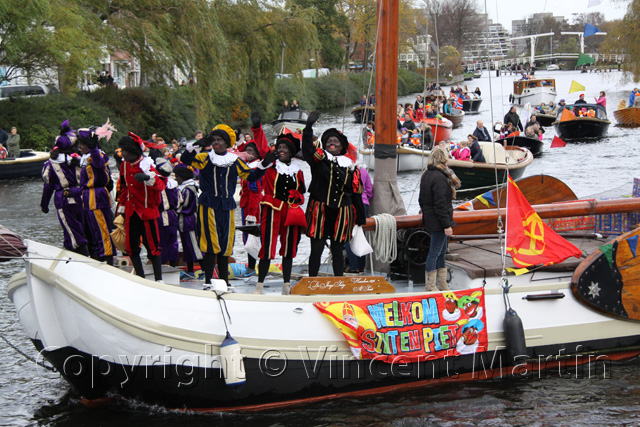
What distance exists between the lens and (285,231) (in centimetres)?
684

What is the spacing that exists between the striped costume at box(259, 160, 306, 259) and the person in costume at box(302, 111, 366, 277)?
16cm

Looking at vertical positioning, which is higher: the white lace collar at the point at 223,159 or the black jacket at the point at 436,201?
the white lace collar at the point at 223,159

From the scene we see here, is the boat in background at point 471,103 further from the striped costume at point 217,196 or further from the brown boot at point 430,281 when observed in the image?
the striped costume at point 217,196

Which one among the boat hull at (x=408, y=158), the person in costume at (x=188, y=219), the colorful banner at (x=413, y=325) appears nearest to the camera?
the colorful banner at (x=413, y=325)

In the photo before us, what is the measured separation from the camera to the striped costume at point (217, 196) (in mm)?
6910

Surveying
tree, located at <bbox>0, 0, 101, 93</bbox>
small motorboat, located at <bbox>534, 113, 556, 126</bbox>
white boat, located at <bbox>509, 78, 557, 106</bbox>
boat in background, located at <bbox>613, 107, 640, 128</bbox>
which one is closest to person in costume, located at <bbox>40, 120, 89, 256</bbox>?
tree, located at <bbox>0, 0, 101, 93</bbox>

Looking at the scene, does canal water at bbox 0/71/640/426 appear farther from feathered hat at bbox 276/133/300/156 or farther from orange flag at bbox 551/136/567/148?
orange flag at bbox 551/136/567/148

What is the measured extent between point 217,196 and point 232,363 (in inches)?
74.9

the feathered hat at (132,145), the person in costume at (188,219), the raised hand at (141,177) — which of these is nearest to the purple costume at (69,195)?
the person in costume at (188,219)

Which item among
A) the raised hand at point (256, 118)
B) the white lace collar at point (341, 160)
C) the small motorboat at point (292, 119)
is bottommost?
the white lace collar at point (341, 160)

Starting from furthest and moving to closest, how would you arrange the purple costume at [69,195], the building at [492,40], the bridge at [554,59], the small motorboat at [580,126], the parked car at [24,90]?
the bridge at [554,59]
the parked car at [24,90]
the small motorboat at [580,126]
the purple costume at [69,195]
the building at [492,40]

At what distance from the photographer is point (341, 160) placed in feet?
22.1

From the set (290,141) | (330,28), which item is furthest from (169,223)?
(330,28)

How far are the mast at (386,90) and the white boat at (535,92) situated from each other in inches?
1536
